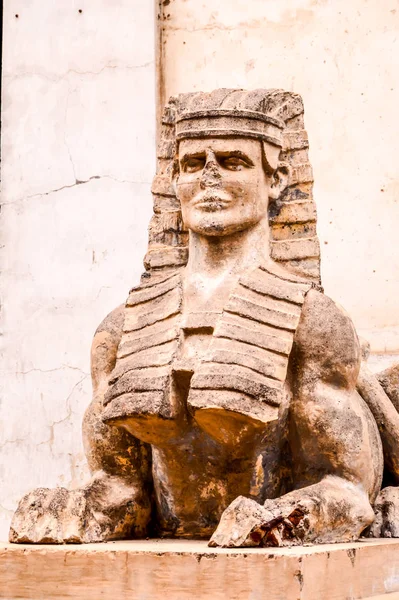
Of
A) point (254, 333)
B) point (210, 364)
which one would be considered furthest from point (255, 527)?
point (254, 333)

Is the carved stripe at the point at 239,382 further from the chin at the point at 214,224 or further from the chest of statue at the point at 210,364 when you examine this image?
the chin at the point at 214,224

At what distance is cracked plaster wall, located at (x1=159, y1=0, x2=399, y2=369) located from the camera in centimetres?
577

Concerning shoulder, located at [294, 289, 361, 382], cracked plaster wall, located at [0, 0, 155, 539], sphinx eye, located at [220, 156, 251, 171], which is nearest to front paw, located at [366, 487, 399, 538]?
shoulder, located at [294, 289, 361, 382]

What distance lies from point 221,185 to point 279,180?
0.29 m

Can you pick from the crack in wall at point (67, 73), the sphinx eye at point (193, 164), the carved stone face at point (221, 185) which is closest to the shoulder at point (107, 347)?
the carved stone face at point (221, 185)

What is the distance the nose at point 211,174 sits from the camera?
4.12 meters

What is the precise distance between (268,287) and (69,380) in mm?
1929

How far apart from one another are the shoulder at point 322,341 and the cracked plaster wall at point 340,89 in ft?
5.19

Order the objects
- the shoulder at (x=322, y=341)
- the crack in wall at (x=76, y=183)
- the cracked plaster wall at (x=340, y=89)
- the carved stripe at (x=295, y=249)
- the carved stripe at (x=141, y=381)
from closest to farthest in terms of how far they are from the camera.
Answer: the carved stripe at (x=141, y=381) < the shoulder at (x=322, y=341) < the carved stripe at (x=295, y=249) < the cracked plaster wall at (x=340, y=89) < the crack in wall at (x=76, y=183)

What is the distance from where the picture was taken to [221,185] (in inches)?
163

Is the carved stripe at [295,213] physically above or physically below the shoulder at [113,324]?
above

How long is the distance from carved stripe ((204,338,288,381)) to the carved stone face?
0.38 meters

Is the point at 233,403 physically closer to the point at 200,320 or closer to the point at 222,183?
the point at 200,320

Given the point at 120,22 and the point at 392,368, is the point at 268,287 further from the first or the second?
the point at 120,22
